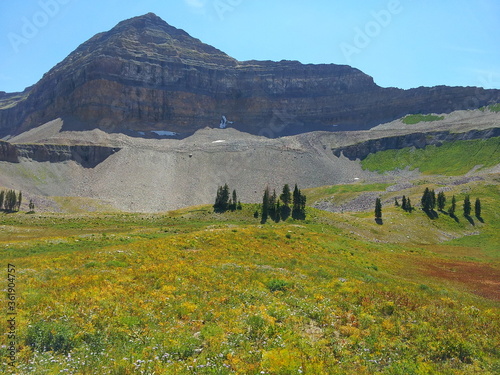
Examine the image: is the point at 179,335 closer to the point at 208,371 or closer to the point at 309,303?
the point at 208,371

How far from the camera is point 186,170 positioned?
501 feet

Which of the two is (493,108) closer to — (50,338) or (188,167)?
(188,167)

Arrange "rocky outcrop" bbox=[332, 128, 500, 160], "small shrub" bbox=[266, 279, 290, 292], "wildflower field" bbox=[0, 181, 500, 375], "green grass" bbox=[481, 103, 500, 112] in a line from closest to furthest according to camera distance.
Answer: "wildflower field" bbox=[0, 181, 500, 375], "small shrub" bbox=[266, 279, 290, 292], "rocky outcrop" bbox=[332, 128, 500, 160], "green grass" bbox=[481, 103, 500, 112]

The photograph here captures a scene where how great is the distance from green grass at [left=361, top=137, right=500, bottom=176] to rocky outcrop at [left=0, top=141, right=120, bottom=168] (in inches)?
5357

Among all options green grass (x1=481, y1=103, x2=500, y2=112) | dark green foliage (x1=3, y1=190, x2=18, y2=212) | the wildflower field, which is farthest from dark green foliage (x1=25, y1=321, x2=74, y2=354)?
green grass (x1=481, y1=103, x2=500, y2=112)

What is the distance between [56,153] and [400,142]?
177 meters

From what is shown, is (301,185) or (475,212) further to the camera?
(301,185)

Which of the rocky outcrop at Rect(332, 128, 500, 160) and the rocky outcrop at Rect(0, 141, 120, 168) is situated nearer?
the rocky outcrop at Rect(0, 141, 120, 168)

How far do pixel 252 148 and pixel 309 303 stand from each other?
164230 millimetres

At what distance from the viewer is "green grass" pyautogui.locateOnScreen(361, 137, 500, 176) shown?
14425cm

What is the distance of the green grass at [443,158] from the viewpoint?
144250 millimetres

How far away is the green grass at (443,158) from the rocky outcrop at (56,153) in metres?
136

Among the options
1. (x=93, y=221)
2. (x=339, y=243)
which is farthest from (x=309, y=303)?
(x=93, y=221)

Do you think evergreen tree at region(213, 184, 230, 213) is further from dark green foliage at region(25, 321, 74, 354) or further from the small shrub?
dark green foliage at region(25, 321, 74, 354)
